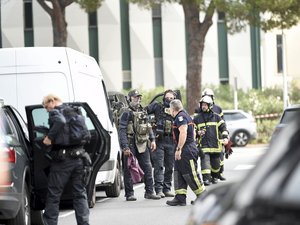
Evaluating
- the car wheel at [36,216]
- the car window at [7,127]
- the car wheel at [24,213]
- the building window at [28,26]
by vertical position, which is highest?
the building window at [28,26]

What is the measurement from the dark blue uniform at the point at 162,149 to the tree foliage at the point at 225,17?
1693 cm

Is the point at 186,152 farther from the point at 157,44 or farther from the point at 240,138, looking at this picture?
the point at 157,44

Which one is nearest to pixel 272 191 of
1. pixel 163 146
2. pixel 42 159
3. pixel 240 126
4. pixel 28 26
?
pixel 42 159

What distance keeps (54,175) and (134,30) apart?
36446mm

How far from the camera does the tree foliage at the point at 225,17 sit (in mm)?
33000

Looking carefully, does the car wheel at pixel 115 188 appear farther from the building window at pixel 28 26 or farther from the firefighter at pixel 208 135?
the building window at pixel 28 26

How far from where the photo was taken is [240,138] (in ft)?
120

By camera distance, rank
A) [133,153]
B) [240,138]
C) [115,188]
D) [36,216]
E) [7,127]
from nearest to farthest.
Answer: [7,127] → [36,216] → [133,153] → [115,188] → [240,138]

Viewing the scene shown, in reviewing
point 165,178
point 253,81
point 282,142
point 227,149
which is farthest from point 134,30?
point 282,142

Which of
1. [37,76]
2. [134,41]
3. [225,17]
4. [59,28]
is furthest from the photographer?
[134,41]

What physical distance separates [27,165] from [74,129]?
2.72ft

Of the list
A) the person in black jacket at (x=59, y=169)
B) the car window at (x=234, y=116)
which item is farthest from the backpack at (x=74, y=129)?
the car window at (x=234, y=116)

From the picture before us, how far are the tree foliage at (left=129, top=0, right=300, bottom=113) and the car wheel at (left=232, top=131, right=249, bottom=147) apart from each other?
79.6 inches

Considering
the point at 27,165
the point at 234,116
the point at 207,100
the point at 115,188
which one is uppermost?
the point at 207,100
